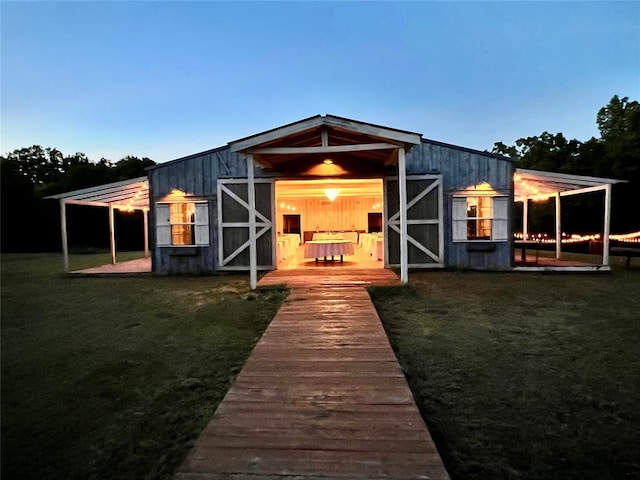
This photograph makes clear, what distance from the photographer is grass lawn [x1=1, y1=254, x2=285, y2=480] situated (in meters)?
2.37

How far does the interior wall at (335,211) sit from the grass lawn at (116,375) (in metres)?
10.9

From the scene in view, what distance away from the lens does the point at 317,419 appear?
2.60 meters

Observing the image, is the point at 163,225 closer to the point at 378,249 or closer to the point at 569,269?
the point at 378,249

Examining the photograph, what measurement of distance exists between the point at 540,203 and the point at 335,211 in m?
10.6

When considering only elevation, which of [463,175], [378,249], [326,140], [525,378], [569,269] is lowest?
[525,378]

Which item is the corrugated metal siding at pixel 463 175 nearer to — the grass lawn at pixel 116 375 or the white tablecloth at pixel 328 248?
the white tablecloth at pixel 328 248

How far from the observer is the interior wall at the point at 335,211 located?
1814cm

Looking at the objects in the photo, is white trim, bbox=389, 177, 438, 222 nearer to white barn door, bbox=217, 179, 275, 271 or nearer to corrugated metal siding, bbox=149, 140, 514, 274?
corrugated metal siding, bbox=149, 140, 514, 274

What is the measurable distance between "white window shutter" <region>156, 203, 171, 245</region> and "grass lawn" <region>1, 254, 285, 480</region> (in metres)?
3.00

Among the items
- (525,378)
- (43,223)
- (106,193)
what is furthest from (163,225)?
(43,223)

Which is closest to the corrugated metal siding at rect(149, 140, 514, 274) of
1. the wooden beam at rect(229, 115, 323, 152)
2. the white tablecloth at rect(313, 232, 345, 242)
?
the white tablecloth at rect(313, 232, 345, 242)

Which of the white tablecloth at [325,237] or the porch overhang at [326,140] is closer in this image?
the porch overhang at [326,140]

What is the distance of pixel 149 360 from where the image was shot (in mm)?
4043

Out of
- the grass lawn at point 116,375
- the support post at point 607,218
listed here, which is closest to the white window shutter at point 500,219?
the support post at point 607,218
